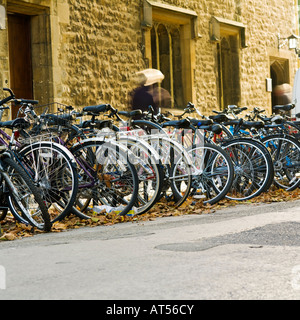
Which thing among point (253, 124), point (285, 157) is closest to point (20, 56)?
point (253, 124)

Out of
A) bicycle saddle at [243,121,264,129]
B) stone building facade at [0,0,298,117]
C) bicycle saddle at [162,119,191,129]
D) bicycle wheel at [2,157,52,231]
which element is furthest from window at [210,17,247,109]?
bicycle wheel at [2,157,52,231]

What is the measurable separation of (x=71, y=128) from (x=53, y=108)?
5308 millimetres

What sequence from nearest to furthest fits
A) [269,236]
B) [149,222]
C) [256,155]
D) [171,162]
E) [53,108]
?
[269,236] → [149,222] → [171,162] → [256,155] → [53,108]

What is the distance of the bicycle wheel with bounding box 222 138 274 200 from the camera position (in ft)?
27.5

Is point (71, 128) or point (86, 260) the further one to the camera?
point (71, 128)

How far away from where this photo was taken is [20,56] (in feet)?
40.6

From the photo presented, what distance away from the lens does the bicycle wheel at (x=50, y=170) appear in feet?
20.9

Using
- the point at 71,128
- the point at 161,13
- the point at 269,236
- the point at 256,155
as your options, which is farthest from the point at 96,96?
the point at 269,236

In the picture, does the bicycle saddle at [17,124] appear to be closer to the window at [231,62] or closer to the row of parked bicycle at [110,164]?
the row of parked bicycle at [110,164]

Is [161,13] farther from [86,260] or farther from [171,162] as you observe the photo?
[86,260]

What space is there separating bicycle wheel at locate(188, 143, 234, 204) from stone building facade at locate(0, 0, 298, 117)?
14.7ft

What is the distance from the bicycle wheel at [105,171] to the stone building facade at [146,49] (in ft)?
16.9
